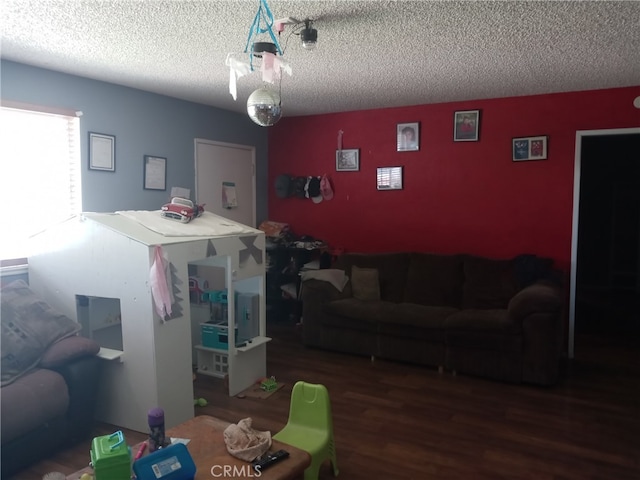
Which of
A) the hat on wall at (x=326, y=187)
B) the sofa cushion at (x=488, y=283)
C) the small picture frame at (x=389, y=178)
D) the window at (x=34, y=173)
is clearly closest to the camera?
the window at (x=34, y=173)

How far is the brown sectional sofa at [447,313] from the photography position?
3.72 m

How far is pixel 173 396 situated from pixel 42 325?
0.92 meters

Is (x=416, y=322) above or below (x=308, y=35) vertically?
below

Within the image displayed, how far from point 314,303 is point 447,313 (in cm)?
123

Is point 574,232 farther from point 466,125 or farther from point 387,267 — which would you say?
point 387,267

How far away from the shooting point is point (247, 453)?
6.40 feet

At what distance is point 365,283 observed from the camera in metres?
4.78

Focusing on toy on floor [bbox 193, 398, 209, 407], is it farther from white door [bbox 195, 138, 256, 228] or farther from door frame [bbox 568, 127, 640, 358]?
door frame [bbox 568, 127, 640, 358]

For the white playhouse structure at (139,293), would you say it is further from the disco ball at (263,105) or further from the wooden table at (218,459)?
the disco ball at (263,105)

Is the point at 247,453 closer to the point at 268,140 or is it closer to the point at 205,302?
the point at 205,302

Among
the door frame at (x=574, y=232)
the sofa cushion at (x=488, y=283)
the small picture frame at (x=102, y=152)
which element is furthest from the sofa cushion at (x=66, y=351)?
the door frame at (x=574, y=232)

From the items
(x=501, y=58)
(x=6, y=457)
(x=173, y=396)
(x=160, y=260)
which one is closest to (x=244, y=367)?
(x=173, y=396)

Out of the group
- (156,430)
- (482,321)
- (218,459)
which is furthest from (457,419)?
→ (156,430)

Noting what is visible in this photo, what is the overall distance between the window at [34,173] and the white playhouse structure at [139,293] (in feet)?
0.92
